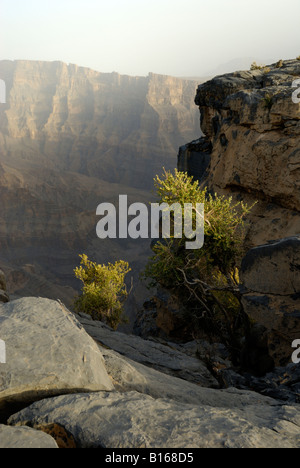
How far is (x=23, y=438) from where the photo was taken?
3645 millimetres

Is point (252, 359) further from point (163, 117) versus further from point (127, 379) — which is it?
point (163, 117)

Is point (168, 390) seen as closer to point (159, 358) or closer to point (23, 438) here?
point (23, 438)

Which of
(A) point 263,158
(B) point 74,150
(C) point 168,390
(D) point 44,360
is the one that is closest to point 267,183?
(A) point 263,158

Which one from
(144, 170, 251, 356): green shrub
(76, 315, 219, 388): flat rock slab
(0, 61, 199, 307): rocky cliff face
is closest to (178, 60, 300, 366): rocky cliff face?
(76, 315, 219, 388): flat rock slab

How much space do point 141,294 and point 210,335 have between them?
50068 mm

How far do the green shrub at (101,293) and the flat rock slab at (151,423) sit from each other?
66.5 feet

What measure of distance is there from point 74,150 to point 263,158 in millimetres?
157536

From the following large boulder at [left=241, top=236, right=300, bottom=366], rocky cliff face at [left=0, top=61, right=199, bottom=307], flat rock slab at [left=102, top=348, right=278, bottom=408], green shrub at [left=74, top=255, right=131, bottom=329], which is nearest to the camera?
flat rock slab at [left=102, top=348, right=278, bottom=408]

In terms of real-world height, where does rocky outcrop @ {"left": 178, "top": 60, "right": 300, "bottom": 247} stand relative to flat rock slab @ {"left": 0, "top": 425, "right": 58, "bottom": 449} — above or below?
above

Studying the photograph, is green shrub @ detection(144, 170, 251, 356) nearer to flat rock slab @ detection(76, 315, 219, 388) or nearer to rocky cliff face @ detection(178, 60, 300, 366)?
rocky cliff face @ detection(178, 60, 300, 366)

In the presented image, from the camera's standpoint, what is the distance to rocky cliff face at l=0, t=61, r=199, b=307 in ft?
356

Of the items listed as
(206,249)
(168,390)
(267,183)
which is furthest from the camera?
(267,183)

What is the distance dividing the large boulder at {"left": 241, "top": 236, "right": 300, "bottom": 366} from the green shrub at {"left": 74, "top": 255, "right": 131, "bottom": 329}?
1349 cm

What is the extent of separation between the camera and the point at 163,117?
544 ft
